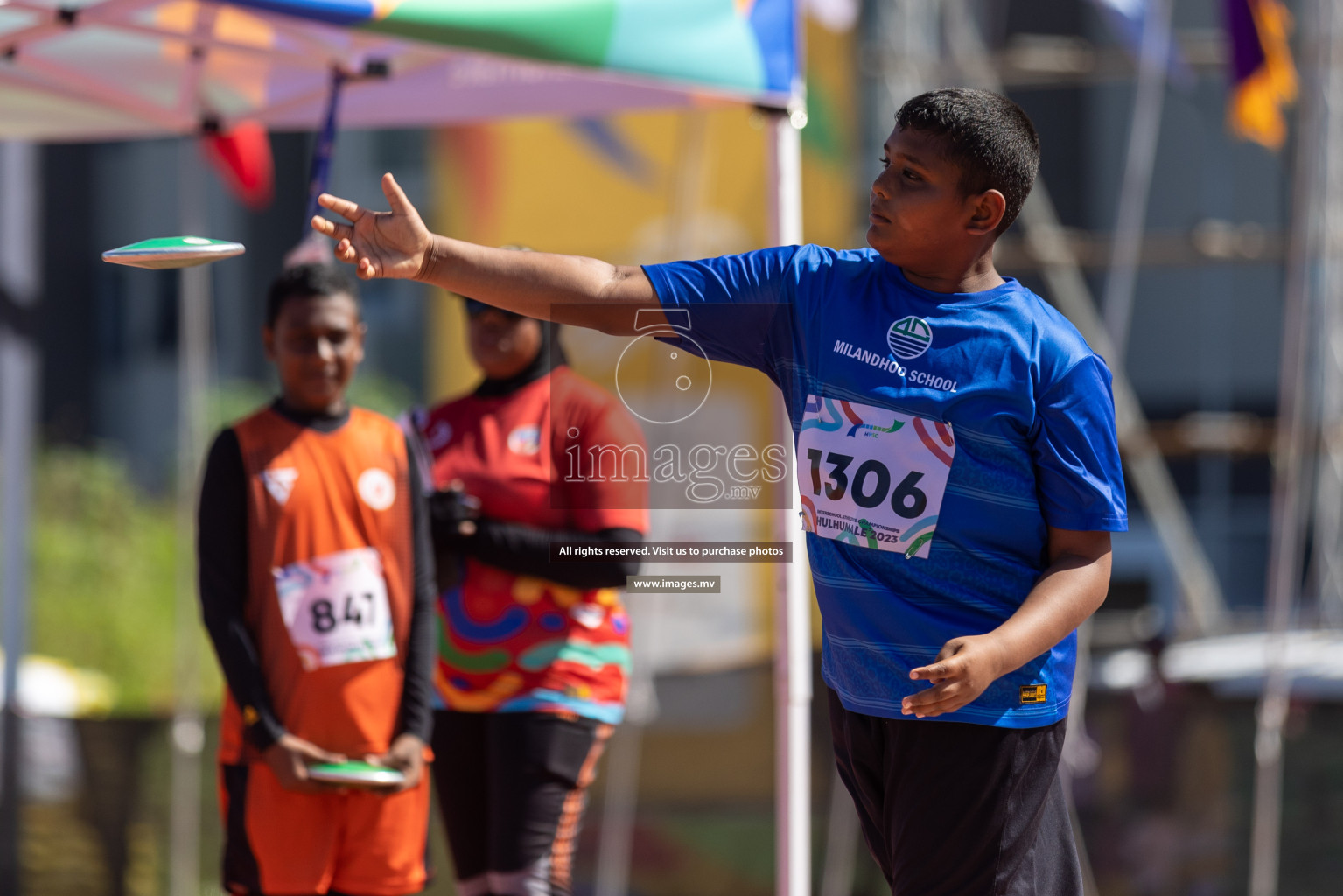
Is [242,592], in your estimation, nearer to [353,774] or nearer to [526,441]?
[353,774]

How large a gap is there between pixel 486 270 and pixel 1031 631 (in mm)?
662

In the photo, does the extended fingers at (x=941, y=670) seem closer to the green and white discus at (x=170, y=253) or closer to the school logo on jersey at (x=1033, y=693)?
the school logo on jersey at (x=1033, y=693)

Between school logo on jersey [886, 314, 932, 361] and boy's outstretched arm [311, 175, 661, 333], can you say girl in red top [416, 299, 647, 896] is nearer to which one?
boy's outstretched arm [311, 175, 661, 333]

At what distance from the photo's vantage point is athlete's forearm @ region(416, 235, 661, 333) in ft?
4.69

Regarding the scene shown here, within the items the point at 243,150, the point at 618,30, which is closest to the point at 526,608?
the point at 618,30

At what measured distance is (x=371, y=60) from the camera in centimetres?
302

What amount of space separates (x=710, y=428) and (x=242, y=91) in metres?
2.07

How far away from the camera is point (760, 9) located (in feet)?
8.23

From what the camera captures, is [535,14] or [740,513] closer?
[740,513]

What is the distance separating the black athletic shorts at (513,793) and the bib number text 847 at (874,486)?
44.5 inches

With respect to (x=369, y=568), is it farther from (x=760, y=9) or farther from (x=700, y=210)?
(x=700, y=210)

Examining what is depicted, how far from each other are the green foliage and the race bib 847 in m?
6.51

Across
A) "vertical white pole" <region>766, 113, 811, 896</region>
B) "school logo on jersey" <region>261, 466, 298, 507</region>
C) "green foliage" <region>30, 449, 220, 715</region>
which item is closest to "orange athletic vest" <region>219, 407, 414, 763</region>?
"school logo on jersey" <region>261, 466, 298, 507</region>

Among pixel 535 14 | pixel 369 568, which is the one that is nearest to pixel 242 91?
pixel 535 14
